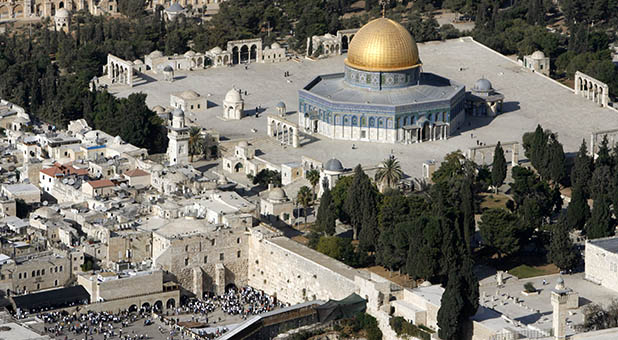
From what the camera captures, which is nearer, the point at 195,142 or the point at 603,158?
the point at 603,158

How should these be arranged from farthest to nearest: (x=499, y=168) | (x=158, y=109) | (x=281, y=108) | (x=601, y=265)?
(x=281, y=108), (x=158, y=109), (x=499, y=168), (x=601, y=265)

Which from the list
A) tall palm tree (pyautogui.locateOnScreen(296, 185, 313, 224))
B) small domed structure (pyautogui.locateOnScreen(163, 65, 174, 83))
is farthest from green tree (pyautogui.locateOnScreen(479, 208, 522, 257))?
small domed structure (pyautogui.locateOnScreen(163, 65, 174, 83))

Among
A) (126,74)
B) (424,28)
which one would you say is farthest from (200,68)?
(424,28)

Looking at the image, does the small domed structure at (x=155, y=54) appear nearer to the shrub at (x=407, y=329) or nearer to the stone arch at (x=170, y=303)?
the stone arch at (x=170, y=303)

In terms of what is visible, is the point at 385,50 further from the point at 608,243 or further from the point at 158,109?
the point at 608,243

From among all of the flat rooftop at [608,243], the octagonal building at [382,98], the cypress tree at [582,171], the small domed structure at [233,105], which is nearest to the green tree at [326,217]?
the flat rooftop at [608,243]

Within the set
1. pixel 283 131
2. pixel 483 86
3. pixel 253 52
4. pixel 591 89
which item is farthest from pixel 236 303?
pixel 253 52
